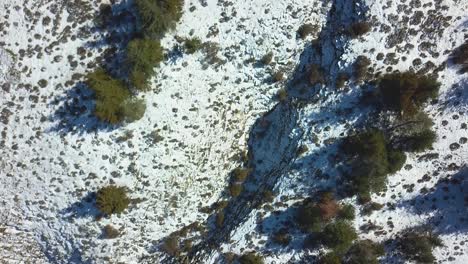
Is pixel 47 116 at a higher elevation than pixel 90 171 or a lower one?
higher

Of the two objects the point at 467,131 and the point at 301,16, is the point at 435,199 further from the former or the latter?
the point at 301,16

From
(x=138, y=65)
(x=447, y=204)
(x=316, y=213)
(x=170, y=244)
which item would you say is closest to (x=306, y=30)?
(x=138, y=65)

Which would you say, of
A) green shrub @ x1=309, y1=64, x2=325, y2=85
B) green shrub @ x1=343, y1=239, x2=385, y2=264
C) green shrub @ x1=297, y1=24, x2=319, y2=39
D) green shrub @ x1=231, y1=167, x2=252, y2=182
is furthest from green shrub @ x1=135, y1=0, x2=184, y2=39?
green shrub @ x1=343, y1=239, x2=385, y2=264

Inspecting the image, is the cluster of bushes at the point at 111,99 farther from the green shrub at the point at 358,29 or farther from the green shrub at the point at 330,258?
the green shrub at the point at 330,258

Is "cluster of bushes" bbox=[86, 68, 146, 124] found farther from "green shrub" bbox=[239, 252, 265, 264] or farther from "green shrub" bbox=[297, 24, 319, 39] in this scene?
"green shrub" bbox=[239, 252, 265, 264]

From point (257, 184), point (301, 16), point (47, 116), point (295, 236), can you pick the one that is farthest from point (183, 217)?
point (301, 16)
